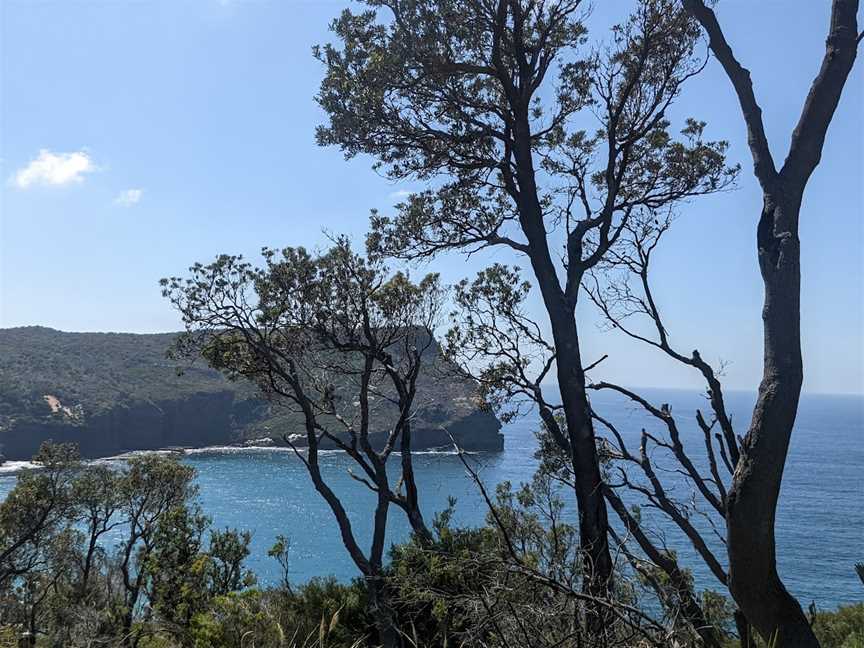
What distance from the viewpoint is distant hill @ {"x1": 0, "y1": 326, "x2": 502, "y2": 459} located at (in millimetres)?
76625

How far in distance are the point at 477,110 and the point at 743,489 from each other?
219 inches

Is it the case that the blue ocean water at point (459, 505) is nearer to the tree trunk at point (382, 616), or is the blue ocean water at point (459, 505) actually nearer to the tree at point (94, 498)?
the tree trunk at point (382, 616)

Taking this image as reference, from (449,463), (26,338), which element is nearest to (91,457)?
(26,338)

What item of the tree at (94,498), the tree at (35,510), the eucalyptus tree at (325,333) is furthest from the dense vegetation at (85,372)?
the eucalyptus tree at (325,333)

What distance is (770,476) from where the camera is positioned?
3.38 metres

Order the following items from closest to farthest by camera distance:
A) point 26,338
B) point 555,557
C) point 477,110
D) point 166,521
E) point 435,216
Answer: point 555,557 < point 477,110 < point 435,216 < point 166,521 < point 26,338

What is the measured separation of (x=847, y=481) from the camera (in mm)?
64312

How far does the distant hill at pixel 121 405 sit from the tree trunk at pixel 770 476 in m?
68.1

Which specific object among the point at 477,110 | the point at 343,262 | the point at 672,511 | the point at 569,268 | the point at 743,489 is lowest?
the point at 672,511

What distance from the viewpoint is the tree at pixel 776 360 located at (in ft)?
11.2

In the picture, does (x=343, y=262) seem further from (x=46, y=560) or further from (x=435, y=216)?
(x=46, y=560)

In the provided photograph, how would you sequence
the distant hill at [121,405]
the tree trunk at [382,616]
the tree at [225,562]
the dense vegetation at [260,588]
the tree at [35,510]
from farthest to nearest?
the distant hill at [121,405] → the tree at [35,510] → the tree at [225,562] → the tree trunk at [382,616] → the dense vegetation at [260,588]

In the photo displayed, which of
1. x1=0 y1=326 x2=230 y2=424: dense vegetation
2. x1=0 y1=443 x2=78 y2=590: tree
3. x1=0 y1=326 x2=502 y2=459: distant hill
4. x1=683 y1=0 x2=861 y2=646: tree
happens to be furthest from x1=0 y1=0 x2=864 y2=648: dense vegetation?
x1=0 y1=326 x2=230 y2=424: dense vegetation

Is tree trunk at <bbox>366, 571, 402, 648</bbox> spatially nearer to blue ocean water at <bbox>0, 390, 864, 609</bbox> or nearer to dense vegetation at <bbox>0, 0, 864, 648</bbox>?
dense vegetation at <bbox>0, 0, 864, 648</bbox>
